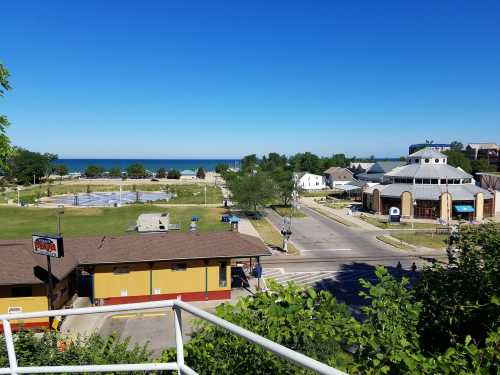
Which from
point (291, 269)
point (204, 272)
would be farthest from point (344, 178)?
point (204, 272)

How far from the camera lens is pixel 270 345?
2.66 metres

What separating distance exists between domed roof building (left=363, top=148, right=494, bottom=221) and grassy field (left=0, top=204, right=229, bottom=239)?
2727 cm

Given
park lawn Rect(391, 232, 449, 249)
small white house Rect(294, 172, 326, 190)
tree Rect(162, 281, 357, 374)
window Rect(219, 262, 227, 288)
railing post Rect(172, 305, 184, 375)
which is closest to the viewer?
railing post Rect(172, 305, 184, 375)

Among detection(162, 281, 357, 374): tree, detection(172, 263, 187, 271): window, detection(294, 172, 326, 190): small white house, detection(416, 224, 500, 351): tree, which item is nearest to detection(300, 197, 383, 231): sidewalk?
detection(294, 172, 326, 190): small white house

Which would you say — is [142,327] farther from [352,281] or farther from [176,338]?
[176,338]

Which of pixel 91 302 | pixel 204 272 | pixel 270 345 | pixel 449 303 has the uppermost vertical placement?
pixel 270 345

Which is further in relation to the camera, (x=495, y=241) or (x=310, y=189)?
(x=310, y=189)

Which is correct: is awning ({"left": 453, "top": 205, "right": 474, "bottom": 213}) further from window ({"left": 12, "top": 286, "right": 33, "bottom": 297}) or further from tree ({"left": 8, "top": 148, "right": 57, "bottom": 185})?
tree ({"left": 8, "top": 148, "right": 57, "bottom": 185})

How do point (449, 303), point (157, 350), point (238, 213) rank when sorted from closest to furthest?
point (449, 303)
point (157, 350)
point (238, 213)

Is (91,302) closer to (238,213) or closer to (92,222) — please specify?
(92,222)

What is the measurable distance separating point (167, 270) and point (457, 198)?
5024 cm

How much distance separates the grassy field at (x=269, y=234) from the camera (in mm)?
41281

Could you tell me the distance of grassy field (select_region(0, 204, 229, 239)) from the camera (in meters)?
49.5

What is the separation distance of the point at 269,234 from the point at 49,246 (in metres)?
31.3
